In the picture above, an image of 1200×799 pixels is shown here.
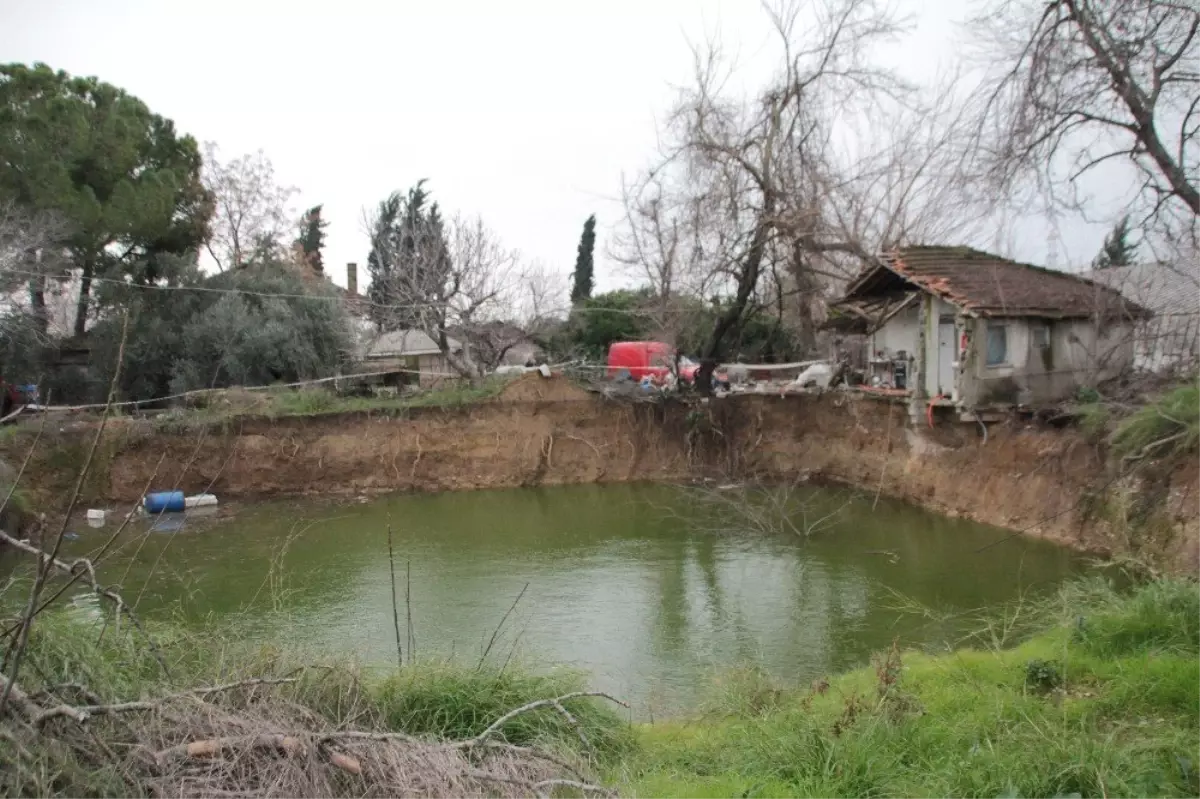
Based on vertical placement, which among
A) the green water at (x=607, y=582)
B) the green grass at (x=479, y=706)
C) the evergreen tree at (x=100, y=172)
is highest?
the evergreen tree at (x=100, y=172)

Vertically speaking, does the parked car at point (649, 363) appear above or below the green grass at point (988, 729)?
above

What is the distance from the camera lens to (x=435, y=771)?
3.49m

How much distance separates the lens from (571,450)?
20812mm

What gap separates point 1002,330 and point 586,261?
25790mm

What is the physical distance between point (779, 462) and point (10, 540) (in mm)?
17733

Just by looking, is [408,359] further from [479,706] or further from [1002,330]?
[479,706]

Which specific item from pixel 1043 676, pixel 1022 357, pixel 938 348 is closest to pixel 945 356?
pixel 938 348

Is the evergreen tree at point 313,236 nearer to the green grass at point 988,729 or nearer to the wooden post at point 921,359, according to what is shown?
the wooden post at point 921,359

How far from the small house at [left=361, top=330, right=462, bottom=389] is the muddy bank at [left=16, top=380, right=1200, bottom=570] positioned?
2797 mm

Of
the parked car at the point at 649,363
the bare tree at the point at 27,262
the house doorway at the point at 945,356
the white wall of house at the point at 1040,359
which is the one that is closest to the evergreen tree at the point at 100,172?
the bare tree at the point at 27,262

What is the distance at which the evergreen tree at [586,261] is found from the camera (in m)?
37.6

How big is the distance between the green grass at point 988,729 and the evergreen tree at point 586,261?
32.2m

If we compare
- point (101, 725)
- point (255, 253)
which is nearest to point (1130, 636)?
point (101, 725)

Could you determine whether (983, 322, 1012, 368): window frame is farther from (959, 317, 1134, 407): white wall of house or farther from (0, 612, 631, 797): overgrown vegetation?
(0, 612, 631, 797): overgrown vegetation
